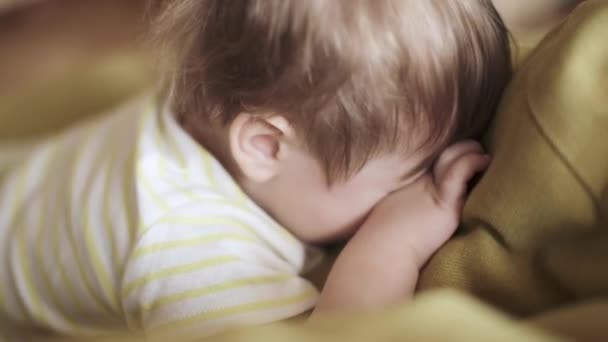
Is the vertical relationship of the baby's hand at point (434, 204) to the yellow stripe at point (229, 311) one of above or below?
above

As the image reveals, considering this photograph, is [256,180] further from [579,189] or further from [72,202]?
[579,189]

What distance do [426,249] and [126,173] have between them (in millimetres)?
318

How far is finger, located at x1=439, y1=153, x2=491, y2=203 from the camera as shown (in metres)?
0.58

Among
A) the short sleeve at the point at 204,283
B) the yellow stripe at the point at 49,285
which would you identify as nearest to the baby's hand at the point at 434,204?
the short sleeve at the point at 204,283

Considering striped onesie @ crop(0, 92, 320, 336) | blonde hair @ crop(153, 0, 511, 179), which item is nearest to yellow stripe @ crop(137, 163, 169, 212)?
striped onesie @ crop(0, 92, 320, 336)

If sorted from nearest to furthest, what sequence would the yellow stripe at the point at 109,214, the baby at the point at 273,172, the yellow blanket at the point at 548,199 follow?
the yellow blanket at the point at 548,199, the baby at the point at 273,172, the yellow stripe at the point at 109,214

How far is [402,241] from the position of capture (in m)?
0.58

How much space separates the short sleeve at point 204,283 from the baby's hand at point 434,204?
0.34 ft

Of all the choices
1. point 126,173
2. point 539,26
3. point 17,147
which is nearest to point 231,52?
point 126,173

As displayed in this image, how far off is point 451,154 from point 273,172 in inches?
6.7

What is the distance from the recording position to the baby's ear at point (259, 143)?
2.03 ft

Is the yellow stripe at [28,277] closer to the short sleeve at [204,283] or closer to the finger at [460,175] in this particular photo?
the short sleeve at [204,283]

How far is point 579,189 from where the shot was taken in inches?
18.3

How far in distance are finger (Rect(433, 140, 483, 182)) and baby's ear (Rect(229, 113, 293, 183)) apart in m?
0.14
